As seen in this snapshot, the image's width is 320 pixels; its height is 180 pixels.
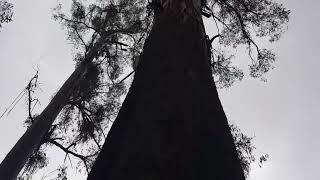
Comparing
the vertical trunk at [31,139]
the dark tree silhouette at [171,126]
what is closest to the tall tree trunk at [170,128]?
the dark tree silhouette at [171,126]

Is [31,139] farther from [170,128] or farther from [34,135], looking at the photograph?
[170,128]

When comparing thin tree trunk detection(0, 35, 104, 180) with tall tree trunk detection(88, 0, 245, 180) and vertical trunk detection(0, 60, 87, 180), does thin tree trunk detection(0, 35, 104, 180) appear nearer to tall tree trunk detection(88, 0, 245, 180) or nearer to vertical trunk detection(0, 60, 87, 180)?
vertical trunk detection(0, 60, 87, 180)

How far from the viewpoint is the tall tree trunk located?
1745mm

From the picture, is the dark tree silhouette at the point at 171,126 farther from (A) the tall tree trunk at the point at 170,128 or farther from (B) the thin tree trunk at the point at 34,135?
(B) the thin tree trunk at the point at 34,135

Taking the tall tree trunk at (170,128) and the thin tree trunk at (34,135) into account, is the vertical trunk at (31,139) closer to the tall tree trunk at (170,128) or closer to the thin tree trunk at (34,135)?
the thin tree trunk at (34,135)

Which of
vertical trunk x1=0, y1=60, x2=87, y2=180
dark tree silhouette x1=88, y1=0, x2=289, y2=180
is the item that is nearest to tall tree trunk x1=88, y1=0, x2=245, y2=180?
dark tree silhouette x1=88, y1=0, x2=289, y2=180

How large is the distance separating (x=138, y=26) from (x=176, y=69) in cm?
1345

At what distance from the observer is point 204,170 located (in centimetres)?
177

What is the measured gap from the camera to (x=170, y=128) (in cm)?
193

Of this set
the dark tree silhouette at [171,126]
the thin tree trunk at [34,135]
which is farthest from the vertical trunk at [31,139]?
the dark tree silhouette at [171,126]

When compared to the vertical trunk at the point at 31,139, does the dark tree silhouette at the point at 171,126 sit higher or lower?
lower

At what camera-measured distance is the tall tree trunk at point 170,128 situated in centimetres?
175

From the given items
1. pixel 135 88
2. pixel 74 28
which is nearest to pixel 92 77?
pixel 74 28

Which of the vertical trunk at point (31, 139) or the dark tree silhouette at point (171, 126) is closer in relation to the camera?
the dark tree silhouette at point (171, 126)
